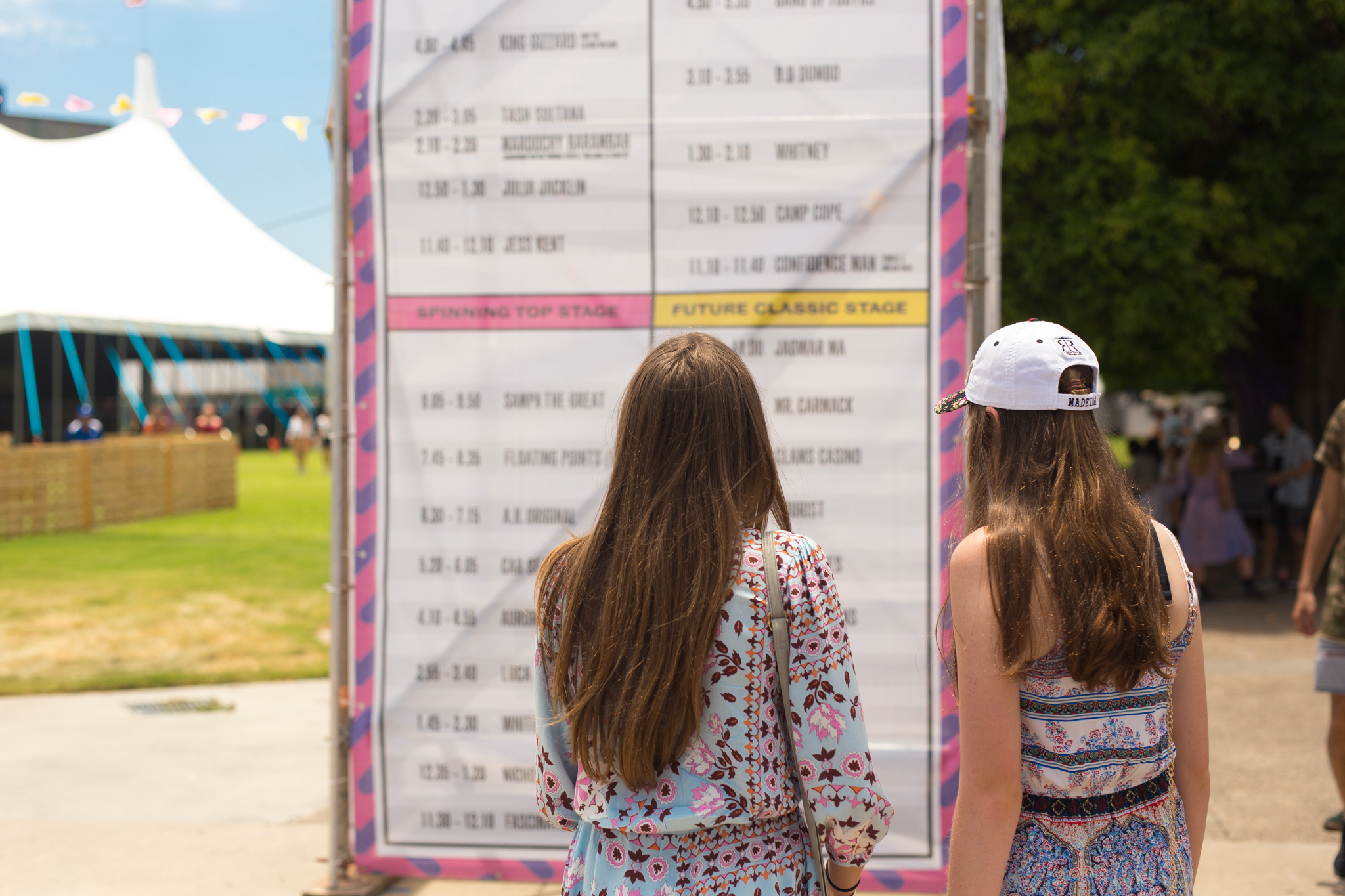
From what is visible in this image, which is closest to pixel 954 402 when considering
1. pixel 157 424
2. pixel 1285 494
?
pixel 1285 494

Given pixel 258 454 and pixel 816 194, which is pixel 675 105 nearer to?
pixel 816 194

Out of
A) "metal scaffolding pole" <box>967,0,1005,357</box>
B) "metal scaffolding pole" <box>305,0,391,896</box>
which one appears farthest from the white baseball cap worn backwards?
"metal scaffolding pole" <box>305,0,391,896</box>

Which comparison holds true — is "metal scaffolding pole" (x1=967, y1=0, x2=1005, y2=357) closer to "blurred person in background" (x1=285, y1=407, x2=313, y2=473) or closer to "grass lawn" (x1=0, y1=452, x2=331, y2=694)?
"grass lawn" (x1=0, y1=452, x2=331, y2=694)

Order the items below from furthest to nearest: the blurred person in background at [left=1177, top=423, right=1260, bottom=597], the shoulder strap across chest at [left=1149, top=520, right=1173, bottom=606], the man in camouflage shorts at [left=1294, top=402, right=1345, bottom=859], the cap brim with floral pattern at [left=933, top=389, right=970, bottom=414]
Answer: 1. the blurred person in background at [left=1177, top=423, right=1260, bottom=597]
2. the man in camouflage shorts at [left=1294, top=402, right=1345, bottom=859]
3. the cap brim with floral pattern at [left=933, top=389, right=970, bottom=414]
4. the shoulder strap across chest at [left=1149, top=520, right=1173, bottom=606]

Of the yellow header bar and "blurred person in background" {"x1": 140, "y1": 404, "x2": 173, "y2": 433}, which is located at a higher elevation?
the yellow header bar

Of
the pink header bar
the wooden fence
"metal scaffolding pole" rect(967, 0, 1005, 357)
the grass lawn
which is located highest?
"metal scaffolding pole" rect(967, 0, 1005, 357)

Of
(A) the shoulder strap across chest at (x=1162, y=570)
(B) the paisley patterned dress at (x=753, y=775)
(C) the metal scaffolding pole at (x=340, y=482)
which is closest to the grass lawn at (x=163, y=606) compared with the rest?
(C) the metal scaffolding pole at (x=340, y=482)

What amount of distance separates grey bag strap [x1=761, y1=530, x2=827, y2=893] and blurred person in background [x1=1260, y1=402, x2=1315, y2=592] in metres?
11.5

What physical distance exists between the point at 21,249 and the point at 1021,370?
81.8 ft

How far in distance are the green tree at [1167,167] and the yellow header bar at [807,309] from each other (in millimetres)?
8396

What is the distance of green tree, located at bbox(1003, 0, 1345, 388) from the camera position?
35.9 ft

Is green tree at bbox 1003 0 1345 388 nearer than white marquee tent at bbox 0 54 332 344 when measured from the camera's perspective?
Yes

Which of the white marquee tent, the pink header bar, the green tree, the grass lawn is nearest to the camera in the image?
the pink header bar

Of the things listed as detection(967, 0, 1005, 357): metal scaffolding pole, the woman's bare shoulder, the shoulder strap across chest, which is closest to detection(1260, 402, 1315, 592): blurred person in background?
detection(967, 0, 1005, 357): metal scaffolding pole
